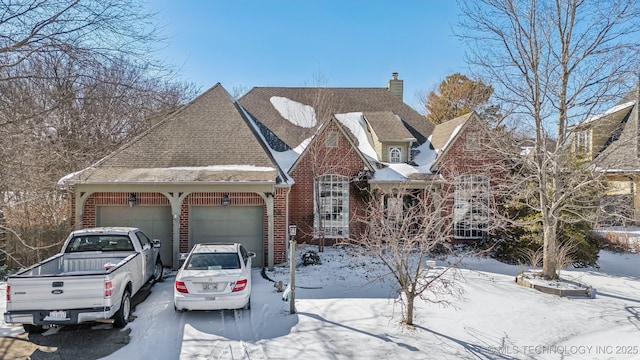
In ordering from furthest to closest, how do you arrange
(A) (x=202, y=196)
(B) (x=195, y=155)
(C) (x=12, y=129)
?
(B) (x=195, y=155), (A) (x=202, y=196), (C) (x=12, y=129)

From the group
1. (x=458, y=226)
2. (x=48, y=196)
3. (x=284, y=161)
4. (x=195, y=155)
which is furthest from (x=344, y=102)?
(x=48, y=196)

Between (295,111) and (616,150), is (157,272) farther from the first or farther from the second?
(616,150)

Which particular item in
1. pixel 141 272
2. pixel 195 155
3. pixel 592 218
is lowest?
pixel 141 272

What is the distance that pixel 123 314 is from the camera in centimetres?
740

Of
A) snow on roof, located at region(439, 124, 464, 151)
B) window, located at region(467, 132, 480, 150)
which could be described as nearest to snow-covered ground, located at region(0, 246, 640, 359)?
snow on roof, located at region(439, 124, 464, 151)

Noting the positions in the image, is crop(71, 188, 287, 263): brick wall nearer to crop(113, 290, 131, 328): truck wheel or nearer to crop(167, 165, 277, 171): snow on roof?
crop(167, 165, 277, 171): snow on roof

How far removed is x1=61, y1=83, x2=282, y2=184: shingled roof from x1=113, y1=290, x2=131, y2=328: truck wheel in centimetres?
491

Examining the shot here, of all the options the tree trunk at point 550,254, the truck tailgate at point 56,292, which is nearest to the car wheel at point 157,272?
the truck tailgate at point 56,292

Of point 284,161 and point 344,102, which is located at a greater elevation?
point 344,102

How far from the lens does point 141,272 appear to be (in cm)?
904

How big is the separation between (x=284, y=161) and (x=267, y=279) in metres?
6.86

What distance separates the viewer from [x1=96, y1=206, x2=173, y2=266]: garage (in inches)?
498

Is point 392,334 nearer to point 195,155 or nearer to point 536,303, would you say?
point 536,303

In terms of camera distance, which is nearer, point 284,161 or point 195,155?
point 195,155
